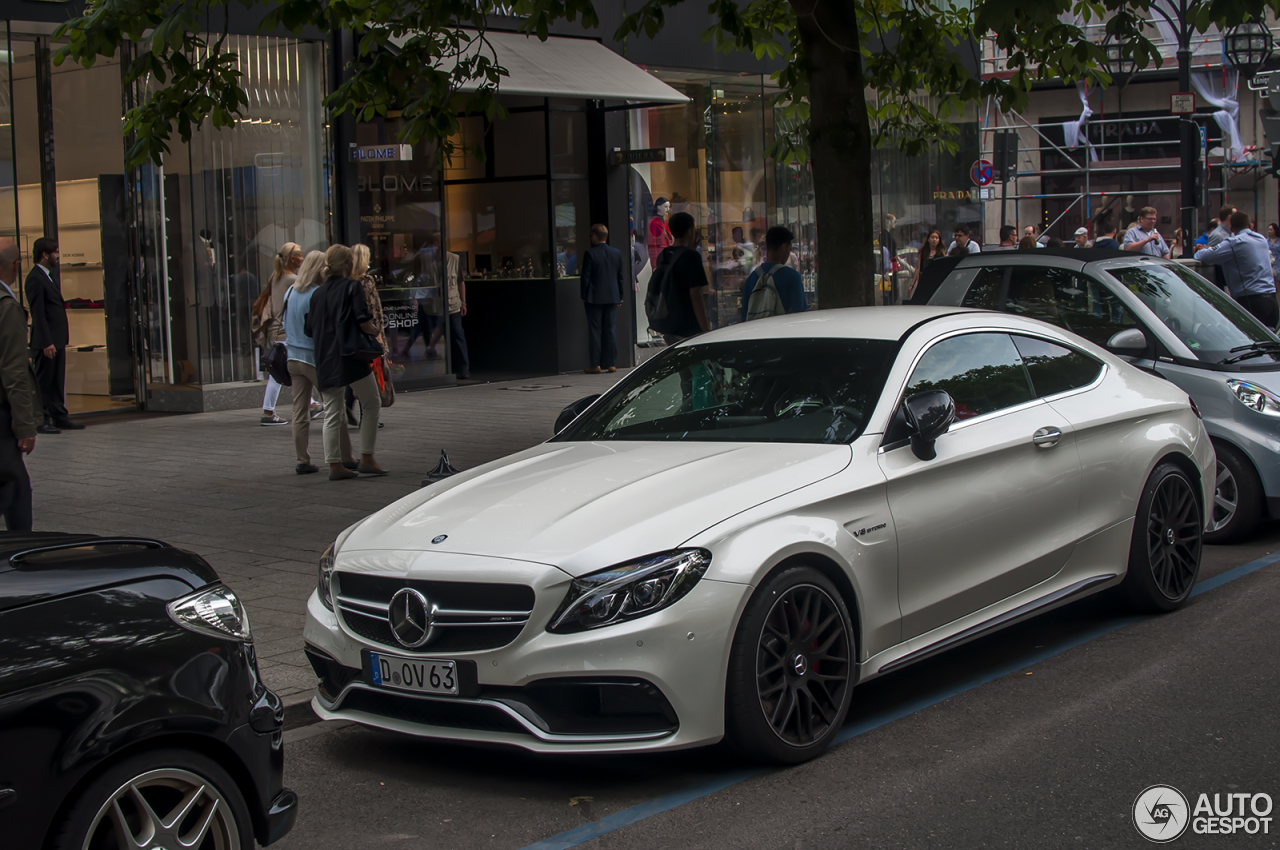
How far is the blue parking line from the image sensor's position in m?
4.17

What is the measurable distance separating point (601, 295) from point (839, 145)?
30.2 ft

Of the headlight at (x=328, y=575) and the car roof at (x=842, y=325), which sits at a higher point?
the car roof at (x=842, y=325)

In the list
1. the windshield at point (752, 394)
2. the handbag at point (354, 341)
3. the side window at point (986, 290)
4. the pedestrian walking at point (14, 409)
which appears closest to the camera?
the windshield at point (752, 394)

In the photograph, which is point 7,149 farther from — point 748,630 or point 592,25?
point 748,630

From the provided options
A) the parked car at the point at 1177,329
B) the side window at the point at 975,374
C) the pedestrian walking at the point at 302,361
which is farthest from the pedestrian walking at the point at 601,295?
the side window at the point at 975,374

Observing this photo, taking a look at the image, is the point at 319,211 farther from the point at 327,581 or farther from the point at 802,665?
the point at 802,665

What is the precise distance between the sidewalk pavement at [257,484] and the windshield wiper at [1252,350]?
563 cm

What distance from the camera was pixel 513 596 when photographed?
4.38 m

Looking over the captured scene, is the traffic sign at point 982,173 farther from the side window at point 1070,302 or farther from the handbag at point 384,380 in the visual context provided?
the side window at point 1070,302

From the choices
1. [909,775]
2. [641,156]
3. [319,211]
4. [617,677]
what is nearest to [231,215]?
[319,211]

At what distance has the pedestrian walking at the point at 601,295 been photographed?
61.2ft

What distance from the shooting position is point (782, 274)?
33.4ft

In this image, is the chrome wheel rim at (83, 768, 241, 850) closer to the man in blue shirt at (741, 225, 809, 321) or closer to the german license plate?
the german license plate

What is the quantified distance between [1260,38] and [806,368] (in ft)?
65.9
